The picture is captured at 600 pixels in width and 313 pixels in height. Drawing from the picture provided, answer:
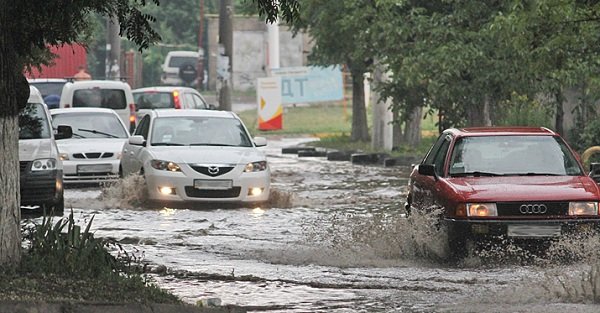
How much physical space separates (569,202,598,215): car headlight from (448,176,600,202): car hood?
0.18 feet

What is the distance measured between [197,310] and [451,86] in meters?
20.4

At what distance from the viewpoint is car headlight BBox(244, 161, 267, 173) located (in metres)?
22.6

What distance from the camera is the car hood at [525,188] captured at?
14766mm

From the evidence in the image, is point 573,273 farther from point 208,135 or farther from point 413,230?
point 208,135

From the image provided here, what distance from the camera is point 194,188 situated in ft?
73.0

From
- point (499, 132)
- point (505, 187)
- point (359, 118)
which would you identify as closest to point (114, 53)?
point (359, 118)

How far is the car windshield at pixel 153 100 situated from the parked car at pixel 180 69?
1478 inches

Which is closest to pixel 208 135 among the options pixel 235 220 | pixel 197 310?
pixel 235 220

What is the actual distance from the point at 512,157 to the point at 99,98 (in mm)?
21577

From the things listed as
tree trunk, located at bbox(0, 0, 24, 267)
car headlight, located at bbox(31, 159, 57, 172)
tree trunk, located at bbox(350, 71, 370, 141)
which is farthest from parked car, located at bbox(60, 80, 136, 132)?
tree trunk, located at bbox(0, 0, 24, 267)

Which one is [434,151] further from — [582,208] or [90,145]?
[90,145]

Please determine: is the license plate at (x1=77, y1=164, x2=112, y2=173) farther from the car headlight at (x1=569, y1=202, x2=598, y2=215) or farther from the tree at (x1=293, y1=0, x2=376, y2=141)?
the car headlight at (x1=569, y1=202, x2=598, y2=215)

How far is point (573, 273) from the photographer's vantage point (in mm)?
13961

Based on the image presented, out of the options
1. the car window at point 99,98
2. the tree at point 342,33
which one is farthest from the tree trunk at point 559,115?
the car window at point 99,98
